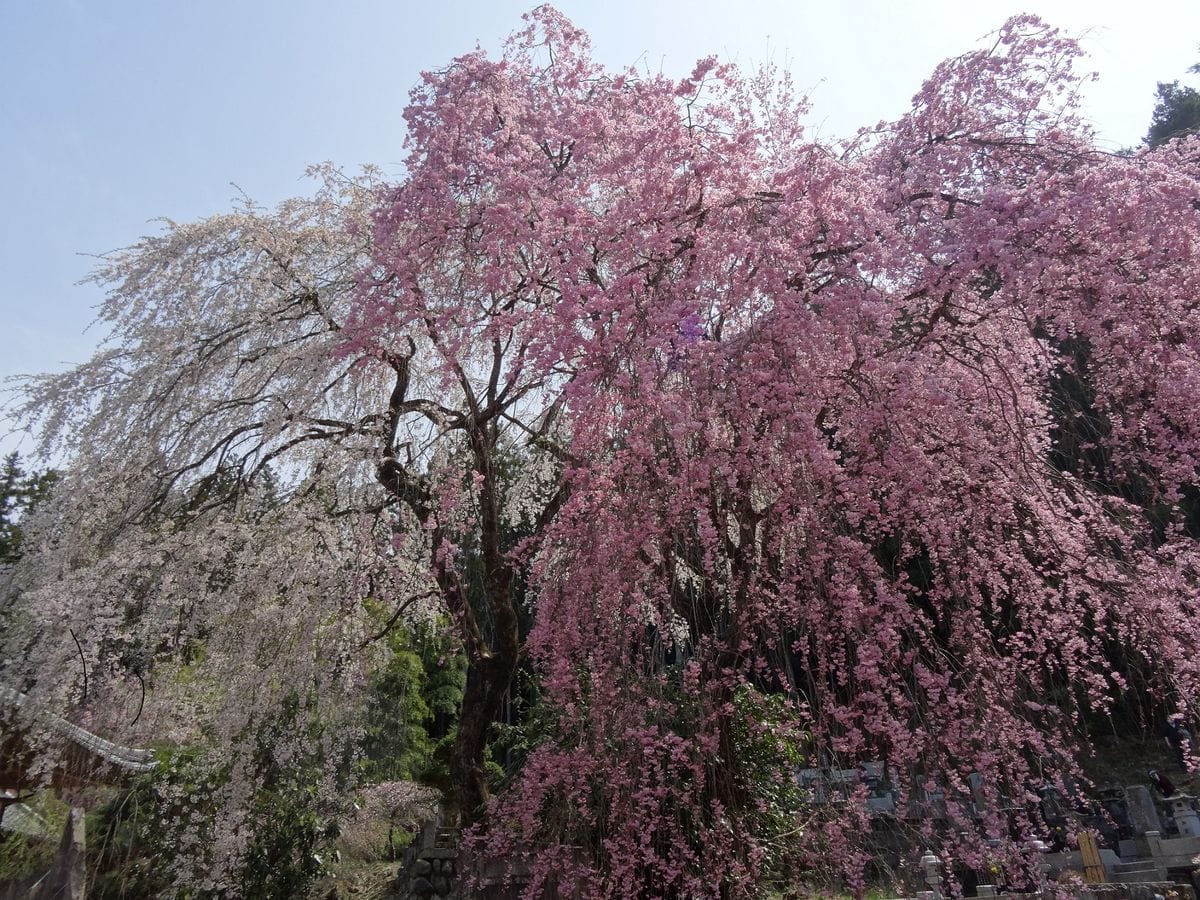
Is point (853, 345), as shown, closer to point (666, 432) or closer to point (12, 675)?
point (666, 432)

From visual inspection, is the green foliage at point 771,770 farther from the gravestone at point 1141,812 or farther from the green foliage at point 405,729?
the gravestone at point 1141,812

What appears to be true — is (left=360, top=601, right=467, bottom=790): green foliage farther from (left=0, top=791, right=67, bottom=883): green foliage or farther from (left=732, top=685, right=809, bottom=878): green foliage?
(left=732, top=685, right=809, bottom=878): green foliage

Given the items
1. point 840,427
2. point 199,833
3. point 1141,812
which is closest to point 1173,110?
point 1141,812

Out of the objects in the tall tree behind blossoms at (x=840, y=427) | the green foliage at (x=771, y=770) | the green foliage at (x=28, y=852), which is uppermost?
the tall tree behind blossoms at (x=840, y=427)

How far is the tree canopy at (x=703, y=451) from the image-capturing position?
137 inches

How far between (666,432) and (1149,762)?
63.8 feet

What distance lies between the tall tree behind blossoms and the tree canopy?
27 mm

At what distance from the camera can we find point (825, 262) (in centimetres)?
403

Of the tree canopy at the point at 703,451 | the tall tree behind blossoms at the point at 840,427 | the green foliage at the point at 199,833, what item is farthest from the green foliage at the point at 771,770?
the green foliage at the point at 199,833

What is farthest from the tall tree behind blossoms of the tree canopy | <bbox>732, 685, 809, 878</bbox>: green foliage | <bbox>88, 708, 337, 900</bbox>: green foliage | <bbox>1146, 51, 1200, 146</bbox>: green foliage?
<bbox>1146, 51, 1200, 146</bbox>: green foliage

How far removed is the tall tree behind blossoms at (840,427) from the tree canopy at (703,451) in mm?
27

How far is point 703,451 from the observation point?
3604 mm

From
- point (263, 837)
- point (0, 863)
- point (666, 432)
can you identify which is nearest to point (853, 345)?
point (666, 432)

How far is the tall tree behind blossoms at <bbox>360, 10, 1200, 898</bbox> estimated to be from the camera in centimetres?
342
